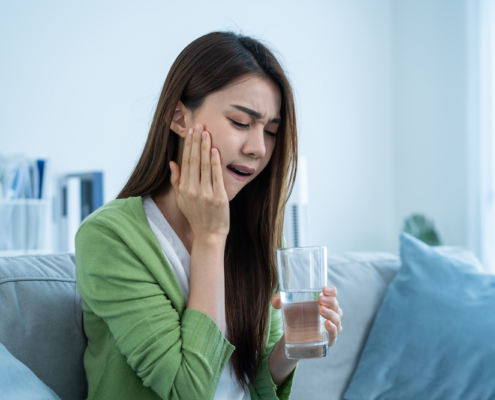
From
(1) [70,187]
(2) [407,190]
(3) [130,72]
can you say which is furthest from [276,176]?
(2) [407,190]

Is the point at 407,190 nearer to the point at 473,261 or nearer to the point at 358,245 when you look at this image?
the point at 358,245

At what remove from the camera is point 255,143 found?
1.16m

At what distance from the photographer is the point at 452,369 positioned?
4.68 ft

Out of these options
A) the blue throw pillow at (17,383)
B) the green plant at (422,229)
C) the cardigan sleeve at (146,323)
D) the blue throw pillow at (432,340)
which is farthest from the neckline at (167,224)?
the green plant at (422,229)

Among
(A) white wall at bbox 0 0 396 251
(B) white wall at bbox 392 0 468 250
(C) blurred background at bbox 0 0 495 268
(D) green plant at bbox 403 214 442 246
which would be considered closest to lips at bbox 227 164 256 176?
(A) white wall at bbox 0 0 396 251

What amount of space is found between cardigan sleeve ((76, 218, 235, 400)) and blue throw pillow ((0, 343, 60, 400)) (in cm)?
16

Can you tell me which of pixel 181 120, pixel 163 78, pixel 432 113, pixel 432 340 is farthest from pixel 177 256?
pixel 432 113

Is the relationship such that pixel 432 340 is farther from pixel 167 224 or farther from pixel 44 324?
pixel 44 324

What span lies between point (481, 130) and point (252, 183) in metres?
2.81

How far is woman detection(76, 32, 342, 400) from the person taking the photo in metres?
0.98

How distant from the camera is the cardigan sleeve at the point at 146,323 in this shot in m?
0.95

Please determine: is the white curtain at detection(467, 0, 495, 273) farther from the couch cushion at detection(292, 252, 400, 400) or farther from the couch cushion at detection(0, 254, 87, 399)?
the couch cushion at detection(0, 254, 87, 399)

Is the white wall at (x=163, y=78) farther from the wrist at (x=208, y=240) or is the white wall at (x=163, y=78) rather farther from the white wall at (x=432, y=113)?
the wrist at (x=208, y=240)

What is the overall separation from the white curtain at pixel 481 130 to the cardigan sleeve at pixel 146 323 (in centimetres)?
308
